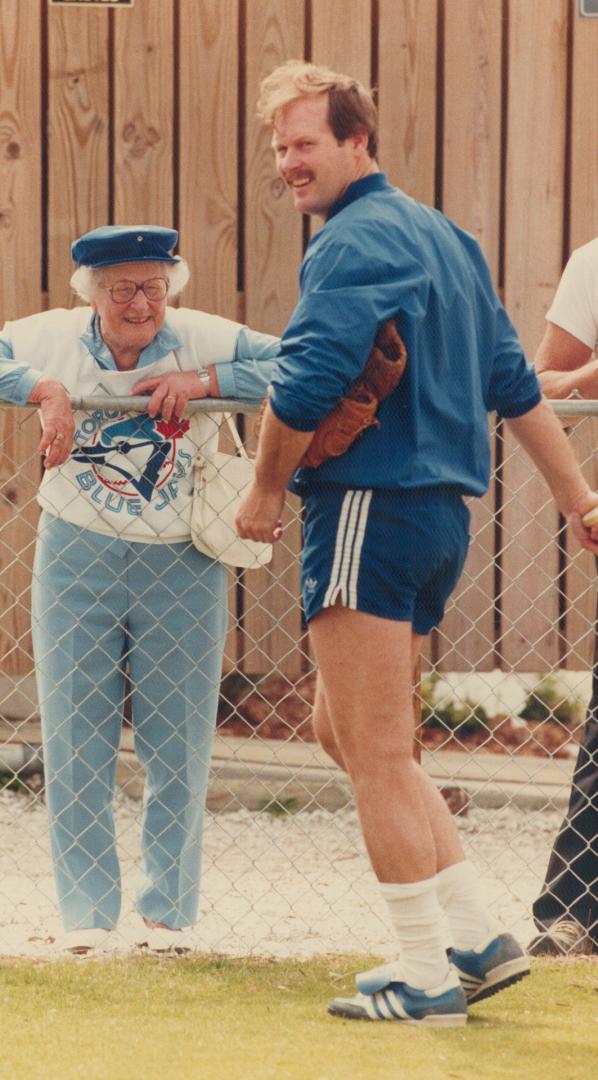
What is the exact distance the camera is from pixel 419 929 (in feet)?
10.1

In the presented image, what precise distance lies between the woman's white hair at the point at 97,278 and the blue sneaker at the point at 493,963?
5.76 ft

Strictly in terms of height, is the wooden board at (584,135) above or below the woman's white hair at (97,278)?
above

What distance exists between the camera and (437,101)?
5684 millimetres

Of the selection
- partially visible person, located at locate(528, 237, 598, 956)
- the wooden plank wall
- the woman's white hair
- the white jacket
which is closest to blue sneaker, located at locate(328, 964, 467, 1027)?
partially visible person, located at locate(528, 237, 598, 956)

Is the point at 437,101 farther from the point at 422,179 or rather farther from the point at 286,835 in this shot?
the point at 286,835

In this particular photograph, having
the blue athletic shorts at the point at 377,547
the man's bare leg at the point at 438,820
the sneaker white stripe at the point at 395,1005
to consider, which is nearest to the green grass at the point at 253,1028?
the sneaker white stripe at the point at 395,1005

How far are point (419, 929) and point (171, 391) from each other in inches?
54.7

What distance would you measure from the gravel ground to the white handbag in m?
1.01

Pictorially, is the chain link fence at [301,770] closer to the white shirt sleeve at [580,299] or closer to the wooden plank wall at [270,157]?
the wooden plank wall at [270,157]

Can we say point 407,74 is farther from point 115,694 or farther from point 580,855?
point 580,855

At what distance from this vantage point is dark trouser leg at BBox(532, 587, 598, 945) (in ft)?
13.1

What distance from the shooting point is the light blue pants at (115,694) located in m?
3.85

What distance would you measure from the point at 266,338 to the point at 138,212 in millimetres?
1960

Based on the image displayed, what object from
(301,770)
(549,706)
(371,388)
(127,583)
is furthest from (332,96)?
(549,706)
